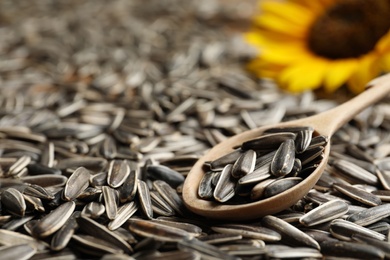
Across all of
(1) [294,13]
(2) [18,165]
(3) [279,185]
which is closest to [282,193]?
(3) [279,185]

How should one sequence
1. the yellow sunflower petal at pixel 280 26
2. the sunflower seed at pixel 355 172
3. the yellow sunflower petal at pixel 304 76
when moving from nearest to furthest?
the sunflower seed at pixel 355 172
the yellow sunflower petal at pixel 304 76
the yellow sunflower petal at pixel 280 26

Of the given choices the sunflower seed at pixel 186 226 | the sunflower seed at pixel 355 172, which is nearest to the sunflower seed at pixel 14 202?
the sunflower seed at pixel 186 226

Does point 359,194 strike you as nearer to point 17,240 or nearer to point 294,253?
point 294,253

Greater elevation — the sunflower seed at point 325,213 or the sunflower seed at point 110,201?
the sunflower seed at point 325,213

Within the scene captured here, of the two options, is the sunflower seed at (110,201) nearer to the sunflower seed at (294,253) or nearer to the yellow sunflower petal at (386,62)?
the sunflower seed at (294,253)

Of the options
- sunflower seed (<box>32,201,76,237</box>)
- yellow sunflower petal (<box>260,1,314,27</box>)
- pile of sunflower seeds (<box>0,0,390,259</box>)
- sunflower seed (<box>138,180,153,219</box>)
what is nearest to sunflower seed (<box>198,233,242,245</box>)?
pile of sunflower seeds (<box>0,0,390,259</box>)

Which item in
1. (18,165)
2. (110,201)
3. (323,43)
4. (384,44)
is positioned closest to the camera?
(110,201)
